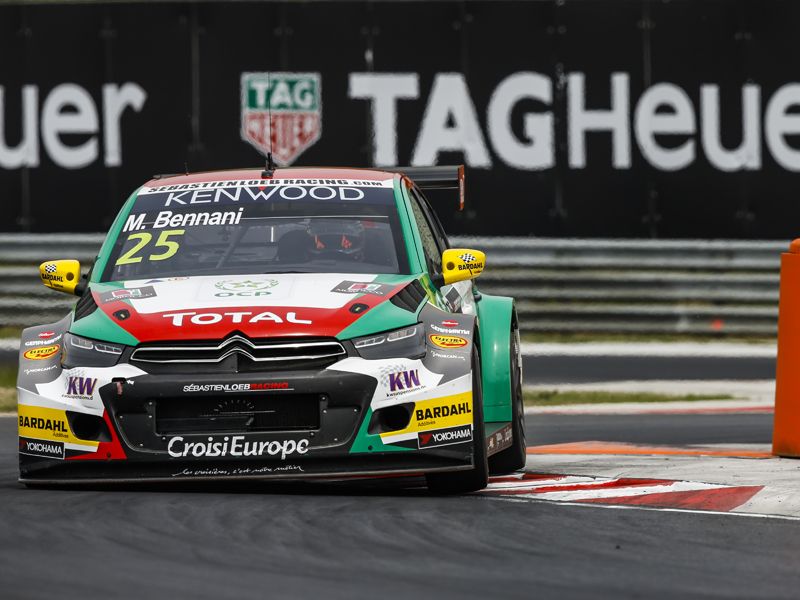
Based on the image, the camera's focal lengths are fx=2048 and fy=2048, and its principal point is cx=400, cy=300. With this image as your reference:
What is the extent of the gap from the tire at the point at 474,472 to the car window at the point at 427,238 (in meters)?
0.97

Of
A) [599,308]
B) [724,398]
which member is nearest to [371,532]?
[724,398]

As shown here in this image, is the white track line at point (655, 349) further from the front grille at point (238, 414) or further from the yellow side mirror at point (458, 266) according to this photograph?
the front grille at point (238, 414)

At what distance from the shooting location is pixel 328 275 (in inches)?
355

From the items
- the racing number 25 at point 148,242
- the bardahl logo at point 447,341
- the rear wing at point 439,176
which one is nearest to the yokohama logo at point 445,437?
the bardahl logo at point 447,341

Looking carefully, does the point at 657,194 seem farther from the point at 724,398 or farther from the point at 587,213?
the point at 724,398

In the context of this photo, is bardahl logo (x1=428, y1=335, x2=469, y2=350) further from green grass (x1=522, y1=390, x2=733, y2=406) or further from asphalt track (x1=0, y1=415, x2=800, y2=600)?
green grass (x1=522, y1=390, x2=733, y2=406)

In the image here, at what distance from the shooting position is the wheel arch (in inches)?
368

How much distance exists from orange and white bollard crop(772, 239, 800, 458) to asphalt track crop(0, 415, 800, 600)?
7.90ft

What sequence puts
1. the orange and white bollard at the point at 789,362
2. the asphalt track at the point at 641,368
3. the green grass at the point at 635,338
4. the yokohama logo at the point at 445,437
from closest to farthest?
the yokohama logo at the point at 445,437, the orange and white bollard at the point at 789,362, the asphalt track at the point at 641,368, the green grass at the point at 635,338

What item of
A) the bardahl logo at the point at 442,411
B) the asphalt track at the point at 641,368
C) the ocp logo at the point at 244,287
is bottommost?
the asphalt track at the point at 641,368

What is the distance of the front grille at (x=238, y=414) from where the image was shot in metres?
8.18

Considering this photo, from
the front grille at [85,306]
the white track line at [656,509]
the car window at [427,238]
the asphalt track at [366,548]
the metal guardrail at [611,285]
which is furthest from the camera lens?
the metal guardrail at [611,285]

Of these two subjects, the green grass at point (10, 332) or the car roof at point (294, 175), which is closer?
the car roof at point (294, 175)

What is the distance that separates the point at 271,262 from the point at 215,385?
49.0 inches
